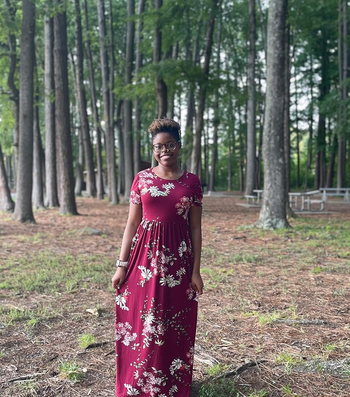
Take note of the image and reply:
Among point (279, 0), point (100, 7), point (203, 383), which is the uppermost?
point (100, 7)

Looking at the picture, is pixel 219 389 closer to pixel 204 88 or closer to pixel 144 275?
pixel 144 275

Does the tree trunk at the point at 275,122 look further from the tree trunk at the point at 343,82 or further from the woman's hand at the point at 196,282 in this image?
the tree trunk at the point at 343,82

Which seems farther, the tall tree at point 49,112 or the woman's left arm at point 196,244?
the tall tree at point 49,112

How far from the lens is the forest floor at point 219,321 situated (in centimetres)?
295

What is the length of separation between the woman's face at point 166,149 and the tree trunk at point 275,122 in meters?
7.72

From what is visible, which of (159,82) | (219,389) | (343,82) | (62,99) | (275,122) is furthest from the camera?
(343,82)

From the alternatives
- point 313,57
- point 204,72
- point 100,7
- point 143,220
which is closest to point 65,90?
point 204,72

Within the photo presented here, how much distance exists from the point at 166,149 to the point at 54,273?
4.06 metres

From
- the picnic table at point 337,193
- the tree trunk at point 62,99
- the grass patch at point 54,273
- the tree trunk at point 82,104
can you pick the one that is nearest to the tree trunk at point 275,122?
the grass patch at point 54,273

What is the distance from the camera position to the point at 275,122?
32.8 ft

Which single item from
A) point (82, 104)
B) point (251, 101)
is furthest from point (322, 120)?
point (82, 104)

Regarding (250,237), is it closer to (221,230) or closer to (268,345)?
(221,230)

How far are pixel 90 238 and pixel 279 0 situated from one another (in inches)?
300

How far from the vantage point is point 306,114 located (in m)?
33.9
